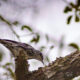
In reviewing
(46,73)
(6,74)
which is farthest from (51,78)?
Result: (6,74)

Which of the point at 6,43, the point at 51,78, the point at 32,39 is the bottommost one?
the point at 51,78

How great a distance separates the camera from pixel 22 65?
2.02 feet

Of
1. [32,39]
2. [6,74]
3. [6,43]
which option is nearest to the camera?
[6,43]

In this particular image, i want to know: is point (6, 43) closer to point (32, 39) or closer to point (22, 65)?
point (22, 65)

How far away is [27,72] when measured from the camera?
62 centimetres

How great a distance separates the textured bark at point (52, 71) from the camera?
0.60m

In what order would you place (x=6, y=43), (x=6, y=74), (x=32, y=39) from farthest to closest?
(x=32, y=39), (x=6, y=74), (x=6, y=43)

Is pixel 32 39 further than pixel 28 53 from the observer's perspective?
Yes

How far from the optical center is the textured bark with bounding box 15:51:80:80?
0.60 meters

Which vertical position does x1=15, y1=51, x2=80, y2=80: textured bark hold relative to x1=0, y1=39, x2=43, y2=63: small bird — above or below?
below

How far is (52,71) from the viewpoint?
61cm

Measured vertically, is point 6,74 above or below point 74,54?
above

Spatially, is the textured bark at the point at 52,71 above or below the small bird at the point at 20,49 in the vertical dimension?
below

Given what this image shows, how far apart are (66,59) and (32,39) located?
2.57 ft
